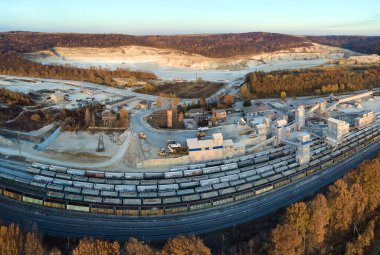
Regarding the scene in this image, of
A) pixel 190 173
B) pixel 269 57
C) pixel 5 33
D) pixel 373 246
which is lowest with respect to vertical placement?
pixel 373 246

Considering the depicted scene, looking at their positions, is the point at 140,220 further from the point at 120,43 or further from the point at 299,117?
the point at 120,43

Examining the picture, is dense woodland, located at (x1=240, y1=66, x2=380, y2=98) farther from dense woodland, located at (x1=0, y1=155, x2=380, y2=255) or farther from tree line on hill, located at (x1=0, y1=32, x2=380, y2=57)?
tree line on hill, located at (x1=0, y1=32, x2=380, y2=57)

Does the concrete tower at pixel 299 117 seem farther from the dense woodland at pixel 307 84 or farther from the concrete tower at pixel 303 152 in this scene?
the dense woodland at pixel 307 84

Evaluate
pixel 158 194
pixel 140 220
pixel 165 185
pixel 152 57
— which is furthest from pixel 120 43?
pixel 140 220

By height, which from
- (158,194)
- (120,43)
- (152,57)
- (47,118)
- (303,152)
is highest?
(120,43)

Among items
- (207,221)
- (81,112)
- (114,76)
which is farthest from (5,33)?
(207,221)

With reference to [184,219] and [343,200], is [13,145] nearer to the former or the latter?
[184,219]

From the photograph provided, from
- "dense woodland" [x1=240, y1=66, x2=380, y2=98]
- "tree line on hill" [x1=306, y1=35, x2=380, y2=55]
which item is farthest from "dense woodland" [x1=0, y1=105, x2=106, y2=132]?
"tree line on hill" [x1=306, y1=35, x2=380, y2=55]
